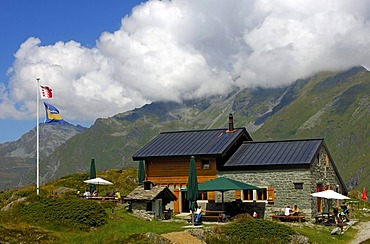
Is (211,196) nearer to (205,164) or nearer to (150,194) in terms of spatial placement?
(205,164)

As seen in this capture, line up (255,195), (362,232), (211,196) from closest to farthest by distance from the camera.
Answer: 1. (362,232)
2. (255,195)
3. (211,196)

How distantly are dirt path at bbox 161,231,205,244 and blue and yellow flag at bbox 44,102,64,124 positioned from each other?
56.3ft

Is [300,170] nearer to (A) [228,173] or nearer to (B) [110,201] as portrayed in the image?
(A) [228,173]

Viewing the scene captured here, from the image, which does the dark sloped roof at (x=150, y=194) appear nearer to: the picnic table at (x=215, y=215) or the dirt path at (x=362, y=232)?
the picnic table at (x=215, y=215)

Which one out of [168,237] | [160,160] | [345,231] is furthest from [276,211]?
[168,237]

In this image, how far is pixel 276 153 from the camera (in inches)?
1667

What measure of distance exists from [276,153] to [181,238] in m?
17.3

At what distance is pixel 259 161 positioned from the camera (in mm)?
41469

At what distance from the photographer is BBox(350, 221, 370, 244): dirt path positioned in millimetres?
31547

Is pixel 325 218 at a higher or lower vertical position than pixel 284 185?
lower

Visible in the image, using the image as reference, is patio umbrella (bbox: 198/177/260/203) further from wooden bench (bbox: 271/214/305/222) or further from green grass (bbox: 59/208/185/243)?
green grass (bbox: 59/208/185/243)

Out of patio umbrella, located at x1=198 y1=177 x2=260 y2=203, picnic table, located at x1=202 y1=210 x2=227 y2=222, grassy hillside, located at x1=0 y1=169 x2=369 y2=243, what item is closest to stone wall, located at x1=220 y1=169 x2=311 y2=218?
patio umbrella, located at x1=198 y1=177 x2=260 y2=203

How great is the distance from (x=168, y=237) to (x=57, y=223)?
7262 millimetres

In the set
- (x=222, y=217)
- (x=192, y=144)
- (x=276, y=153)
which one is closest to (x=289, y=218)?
(x=222, y=217)
